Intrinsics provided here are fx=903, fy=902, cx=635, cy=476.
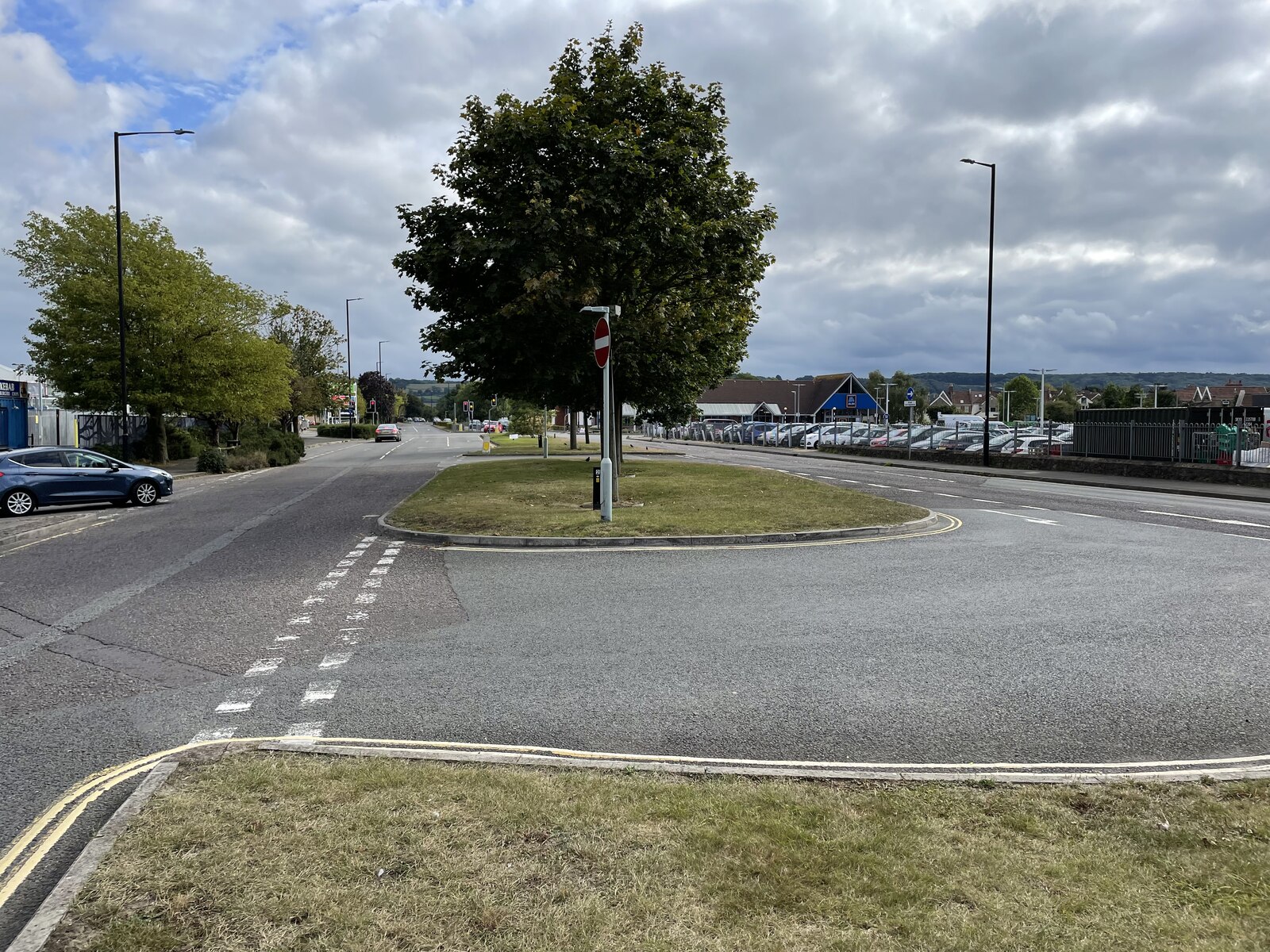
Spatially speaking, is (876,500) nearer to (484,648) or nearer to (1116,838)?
(484,648)

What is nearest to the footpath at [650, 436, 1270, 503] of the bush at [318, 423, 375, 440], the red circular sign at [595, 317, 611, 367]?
the red circular sign at [595, 317, 611, 367]

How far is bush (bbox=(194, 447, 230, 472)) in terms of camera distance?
31.8 m

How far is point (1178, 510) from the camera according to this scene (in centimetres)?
1806

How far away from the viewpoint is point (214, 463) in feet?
104

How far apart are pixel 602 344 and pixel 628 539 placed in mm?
3713

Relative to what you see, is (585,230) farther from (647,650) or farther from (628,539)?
(647,650)

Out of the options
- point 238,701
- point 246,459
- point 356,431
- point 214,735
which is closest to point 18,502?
point 246,459

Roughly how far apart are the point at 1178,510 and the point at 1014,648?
13666 mm

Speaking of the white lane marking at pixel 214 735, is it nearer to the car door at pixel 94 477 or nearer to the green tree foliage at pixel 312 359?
the car door at pixel 94 477

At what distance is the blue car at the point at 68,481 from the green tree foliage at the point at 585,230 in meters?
7.49

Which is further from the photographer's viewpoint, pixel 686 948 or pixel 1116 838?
pixel 1116 838

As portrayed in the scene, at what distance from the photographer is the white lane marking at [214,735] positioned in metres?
5.05

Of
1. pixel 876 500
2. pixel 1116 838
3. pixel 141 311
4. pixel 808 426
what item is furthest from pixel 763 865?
pixel 808 426

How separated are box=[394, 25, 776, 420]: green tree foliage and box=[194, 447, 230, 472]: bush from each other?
12556mm
